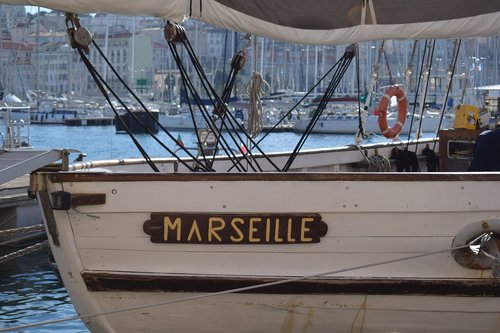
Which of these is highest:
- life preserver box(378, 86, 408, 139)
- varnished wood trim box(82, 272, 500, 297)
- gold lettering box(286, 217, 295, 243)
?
life preserver box(378, 86, 408, 139)

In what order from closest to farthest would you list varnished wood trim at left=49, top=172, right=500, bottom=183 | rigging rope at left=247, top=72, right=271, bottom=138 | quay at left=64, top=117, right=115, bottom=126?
1. varnished wood trim at left=49, top=172, right=500, bottom=183
2. rigging rope at left=247, top=72, right=271, bottom=138
3. quay at left=64, top=117, right=115, bottom=126

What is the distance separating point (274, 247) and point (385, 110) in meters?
5.53

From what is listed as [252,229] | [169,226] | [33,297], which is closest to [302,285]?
[252,229]

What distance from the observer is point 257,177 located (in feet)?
25.1

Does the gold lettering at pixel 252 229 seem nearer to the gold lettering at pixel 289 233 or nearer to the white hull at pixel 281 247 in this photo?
the white hull at pixel 281 247

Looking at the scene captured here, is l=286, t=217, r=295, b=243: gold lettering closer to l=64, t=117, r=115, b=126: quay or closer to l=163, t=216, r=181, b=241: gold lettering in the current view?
l=163, t=216, r=181, b=241: gold lettering

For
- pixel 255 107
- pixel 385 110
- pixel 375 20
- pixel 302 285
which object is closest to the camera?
pixel 302 285

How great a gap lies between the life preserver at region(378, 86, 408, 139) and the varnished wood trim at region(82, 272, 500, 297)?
509 centimetres

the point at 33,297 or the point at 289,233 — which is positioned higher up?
the point at 289,233

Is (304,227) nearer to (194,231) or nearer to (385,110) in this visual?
(194,231)

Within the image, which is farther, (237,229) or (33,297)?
(33,297)

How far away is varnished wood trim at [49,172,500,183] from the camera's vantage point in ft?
25.0

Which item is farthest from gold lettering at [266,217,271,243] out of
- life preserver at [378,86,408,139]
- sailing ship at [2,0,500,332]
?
life preserver at [378,86,408,139]

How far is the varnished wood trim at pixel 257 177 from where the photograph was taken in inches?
300
